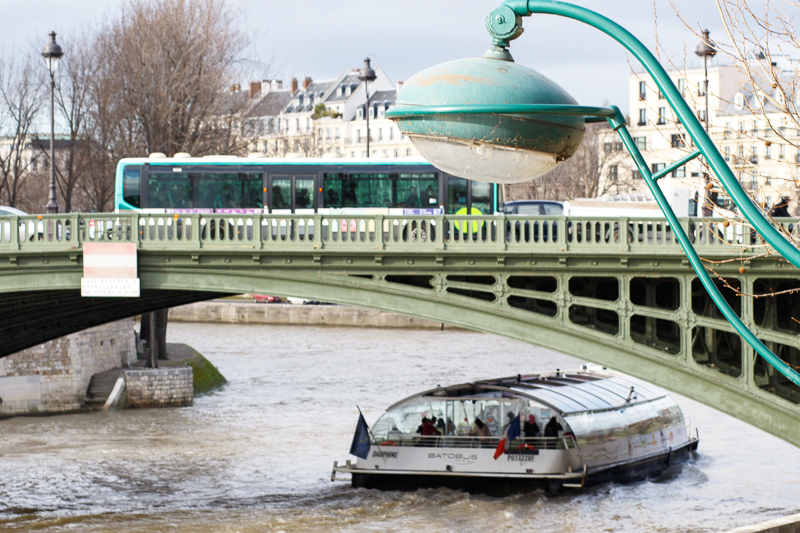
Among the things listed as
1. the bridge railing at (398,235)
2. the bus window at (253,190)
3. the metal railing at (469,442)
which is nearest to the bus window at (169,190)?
the bus window at (253,190)

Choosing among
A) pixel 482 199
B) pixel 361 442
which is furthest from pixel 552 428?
pixel 482 199

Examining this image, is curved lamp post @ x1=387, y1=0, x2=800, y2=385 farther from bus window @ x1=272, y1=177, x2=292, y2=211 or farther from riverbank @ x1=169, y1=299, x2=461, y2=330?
riverbank @ x1=169, y1=299, x2=461, y2=330

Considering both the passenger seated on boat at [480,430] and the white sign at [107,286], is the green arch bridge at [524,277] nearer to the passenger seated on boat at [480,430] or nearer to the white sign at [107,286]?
the white sign at [107,286]

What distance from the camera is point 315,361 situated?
45.2 meters

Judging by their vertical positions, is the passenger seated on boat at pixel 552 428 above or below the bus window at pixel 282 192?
below

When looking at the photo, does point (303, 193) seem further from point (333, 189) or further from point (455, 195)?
point (455, 195)

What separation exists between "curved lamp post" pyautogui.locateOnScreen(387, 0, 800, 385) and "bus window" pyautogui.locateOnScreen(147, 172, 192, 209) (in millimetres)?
23373

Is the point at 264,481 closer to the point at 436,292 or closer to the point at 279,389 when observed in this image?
the point at 436,292

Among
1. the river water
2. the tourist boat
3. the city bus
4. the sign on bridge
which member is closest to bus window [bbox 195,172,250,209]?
the city bus

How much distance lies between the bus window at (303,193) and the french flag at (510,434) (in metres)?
7.15

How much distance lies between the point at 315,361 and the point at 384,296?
2794cm

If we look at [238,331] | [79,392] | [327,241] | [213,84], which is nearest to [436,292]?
[327,241]

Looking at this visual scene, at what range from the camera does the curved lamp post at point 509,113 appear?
2850 mm

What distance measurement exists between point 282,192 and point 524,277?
886 cm
